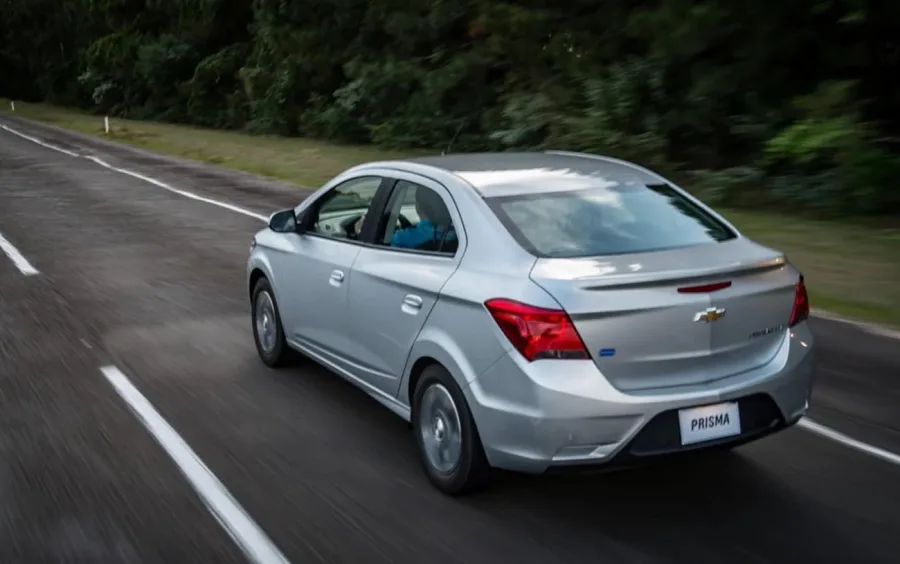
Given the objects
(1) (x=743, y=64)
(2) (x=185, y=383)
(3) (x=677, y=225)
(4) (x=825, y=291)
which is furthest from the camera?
(1) (x=743, y=64)

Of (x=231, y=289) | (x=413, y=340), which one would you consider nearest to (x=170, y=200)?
(x=231, y=289)

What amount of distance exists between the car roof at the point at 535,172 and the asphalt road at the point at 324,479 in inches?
59.8

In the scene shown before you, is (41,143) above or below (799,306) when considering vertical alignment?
above

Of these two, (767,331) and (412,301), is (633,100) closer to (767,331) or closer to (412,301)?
(412,301)

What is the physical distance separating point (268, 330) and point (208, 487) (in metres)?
2.48

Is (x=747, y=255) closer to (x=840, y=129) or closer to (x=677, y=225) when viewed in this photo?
(x=677, y=225)

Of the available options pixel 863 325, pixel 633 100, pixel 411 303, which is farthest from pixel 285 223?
pixel 633 100

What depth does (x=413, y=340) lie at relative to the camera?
5719 millimetres

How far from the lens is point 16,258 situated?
13.4m

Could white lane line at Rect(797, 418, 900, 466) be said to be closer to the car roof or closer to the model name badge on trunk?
the model name badge on trunk

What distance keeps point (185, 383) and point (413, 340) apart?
2.60 meters

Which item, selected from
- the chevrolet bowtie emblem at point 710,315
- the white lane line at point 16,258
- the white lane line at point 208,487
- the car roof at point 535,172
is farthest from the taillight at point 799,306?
the white lane line at point 16,258

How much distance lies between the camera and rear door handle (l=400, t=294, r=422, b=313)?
569 centimetres

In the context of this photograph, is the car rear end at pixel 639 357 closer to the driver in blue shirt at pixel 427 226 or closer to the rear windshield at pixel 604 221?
the rear windshield at pixel 604 221
